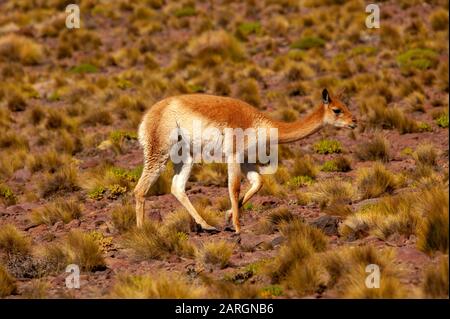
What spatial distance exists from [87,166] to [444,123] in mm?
7481

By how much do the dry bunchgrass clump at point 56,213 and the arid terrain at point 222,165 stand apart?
28 millimetres

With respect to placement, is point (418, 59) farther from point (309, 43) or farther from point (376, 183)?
point (376, 183)

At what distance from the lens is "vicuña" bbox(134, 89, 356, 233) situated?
8391 mm

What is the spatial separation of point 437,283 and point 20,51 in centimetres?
2005

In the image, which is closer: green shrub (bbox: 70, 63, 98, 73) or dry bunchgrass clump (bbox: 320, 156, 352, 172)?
dry bunchgrass clump (bbox: 320, 156, 352, 172)

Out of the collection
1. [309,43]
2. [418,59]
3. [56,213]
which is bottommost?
[56,213]

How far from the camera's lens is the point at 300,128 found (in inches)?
336

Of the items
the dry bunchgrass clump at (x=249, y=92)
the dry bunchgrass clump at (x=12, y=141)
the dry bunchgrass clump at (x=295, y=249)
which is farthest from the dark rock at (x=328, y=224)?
the dry bunchgrass clump at (x=249, y=92)

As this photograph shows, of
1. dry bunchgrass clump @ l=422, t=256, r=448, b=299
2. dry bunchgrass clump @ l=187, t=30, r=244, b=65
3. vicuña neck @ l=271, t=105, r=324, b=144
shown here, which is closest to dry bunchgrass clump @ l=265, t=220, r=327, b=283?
dry bunchgrass clump @ l=422, t=256, r=448, b=299

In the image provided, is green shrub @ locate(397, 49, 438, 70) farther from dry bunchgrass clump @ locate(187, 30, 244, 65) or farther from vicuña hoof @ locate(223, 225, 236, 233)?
vicuña hoof @ locate(223, 225, 236, 233)

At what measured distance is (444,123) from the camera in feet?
44.8

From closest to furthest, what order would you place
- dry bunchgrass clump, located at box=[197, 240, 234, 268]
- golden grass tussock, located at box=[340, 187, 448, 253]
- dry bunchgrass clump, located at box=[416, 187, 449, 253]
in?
dry bunchgrass clump, located at box=[416, 187, 449, 253] → golden grass tussock, located at box=[340, 187, 448, 253] → dry bunchgrass clump, located at box=[197, 240, 234, 268]

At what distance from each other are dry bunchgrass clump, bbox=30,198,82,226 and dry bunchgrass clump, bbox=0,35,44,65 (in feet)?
44.9

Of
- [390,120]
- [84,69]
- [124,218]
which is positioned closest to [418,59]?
[390,120]
